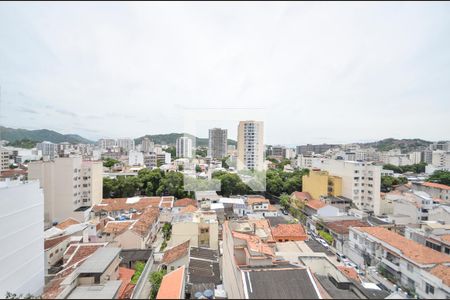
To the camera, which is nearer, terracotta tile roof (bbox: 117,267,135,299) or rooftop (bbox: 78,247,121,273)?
rooftop (bbox: 78,247,121,273)

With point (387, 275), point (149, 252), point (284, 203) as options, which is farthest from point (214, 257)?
point (284, 203)

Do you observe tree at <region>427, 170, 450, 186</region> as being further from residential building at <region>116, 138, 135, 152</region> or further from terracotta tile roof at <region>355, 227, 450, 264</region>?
residential building at <region>116, 138, 135, 152</region>

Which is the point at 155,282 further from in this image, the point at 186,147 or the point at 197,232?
the point at 186,147

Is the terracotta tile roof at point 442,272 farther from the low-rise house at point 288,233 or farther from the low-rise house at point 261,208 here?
the low-rise house at point 261,208

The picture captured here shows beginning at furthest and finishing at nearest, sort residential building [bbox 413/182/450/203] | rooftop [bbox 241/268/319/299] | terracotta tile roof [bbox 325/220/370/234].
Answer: residential building [bbox 413/182/450/203] → terracotta tile roof [bbox 325/220/370/234] → rooftop [bbox 241/268/319/299]

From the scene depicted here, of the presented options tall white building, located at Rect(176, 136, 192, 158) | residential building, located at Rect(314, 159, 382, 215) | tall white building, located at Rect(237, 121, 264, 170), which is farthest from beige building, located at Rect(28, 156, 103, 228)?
residential building, located at Rect(314, 159, 382, 215)

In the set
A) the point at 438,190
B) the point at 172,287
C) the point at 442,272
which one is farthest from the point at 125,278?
the point at 438,190

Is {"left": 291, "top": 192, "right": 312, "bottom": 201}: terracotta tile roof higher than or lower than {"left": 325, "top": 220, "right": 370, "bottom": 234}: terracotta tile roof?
higher
